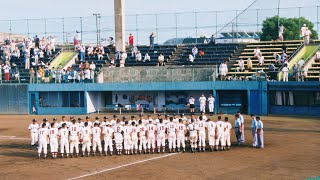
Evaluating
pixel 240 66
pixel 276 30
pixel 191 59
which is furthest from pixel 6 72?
pixel 276 30

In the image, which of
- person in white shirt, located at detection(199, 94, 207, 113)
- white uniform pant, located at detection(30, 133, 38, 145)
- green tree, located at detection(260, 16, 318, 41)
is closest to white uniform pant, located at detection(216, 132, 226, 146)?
white uniform pant, located at detection(30, 133, 38, 145)

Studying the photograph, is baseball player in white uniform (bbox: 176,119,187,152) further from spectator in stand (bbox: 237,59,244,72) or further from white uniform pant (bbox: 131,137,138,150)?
spectator in stand (bbox: 237,59,244,72)

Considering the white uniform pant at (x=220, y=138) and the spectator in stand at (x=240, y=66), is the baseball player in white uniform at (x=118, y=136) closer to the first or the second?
the white uniform pant at (x=220, y=138)

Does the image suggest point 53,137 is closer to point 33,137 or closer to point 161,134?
point 33,137

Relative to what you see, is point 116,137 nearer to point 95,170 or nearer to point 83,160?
point 83,160

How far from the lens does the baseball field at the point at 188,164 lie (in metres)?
19.8

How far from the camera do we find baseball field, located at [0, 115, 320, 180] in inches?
778

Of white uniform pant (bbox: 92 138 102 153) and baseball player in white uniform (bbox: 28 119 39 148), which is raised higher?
baseball player in white uniform (bbox: 28 119 39 148)

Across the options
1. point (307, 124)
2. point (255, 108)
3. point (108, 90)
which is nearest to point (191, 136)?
point (307, 124)

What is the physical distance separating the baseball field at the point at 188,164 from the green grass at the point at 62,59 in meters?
21.1

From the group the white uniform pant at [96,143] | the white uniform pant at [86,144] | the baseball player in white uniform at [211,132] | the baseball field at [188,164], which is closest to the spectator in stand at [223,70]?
the baseball field at [188,164]

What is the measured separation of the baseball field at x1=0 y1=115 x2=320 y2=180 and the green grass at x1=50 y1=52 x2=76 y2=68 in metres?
21.1

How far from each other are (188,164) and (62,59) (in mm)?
30048

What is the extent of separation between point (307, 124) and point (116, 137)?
45.1ft
